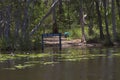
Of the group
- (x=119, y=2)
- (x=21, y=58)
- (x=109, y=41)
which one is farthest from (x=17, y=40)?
(x=119, y=2)

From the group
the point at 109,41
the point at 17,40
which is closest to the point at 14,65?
the point at 17,40

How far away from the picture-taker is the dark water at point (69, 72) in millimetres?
15453

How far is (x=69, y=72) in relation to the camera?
55.5 ft

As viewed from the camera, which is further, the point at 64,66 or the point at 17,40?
the point at 17,40

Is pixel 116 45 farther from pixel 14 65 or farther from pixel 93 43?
pixel 14 65

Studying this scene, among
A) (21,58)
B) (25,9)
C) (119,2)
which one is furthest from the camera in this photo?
(119,2)

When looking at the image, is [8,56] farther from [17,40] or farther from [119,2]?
[119,2]

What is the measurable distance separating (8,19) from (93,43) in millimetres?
8444

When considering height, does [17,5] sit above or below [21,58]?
above

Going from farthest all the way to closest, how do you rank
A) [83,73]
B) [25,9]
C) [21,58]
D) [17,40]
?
[25,9] → [17,40] → [21,58] → [83,73]

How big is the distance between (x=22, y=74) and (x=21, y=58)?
265 inches

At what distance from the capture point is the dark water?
1545cm

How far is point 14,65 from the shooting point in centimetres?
2008

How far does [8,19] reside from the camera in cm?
3142
